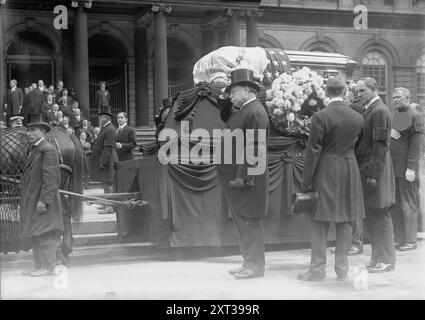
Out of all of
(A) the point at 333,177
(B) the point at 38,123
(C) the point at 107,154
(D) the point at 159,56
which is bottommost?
(A) the point at 333,177

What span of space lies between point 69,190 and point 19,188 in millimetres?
592

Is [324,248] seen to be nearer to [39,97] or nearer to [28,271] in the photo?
[28,271]

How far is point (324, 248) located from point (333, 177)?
714 millimetres

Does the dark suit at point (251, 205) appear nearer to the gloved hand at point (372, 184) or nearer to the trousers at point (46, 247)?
the gloved hand at point (372, 184)

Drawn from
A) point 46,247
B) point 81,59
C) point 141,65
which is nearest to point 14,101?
point 81,59

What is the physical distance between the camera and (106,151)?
12.6 m

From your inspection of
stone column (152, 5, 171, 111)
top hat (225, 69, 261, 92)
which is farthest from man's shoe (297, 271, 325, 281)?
stone column (152, 5, 171, 111)

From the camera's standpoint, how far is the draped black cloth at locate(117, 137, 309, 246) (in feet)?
28.1

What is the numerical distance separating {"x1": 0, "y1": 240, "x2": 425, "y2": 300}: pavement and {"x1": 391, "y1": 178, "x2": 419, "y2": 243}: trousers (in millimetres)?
266

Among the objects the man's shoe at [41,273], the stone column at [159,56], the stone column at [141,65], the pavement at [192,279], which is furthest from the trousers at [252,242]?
the stone column at [141,65]

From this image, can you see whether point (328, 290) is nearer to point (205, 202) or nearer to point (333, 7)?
point (205, 202)

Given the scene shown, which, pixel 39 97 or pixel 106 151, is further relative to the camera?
pixel 39 97
